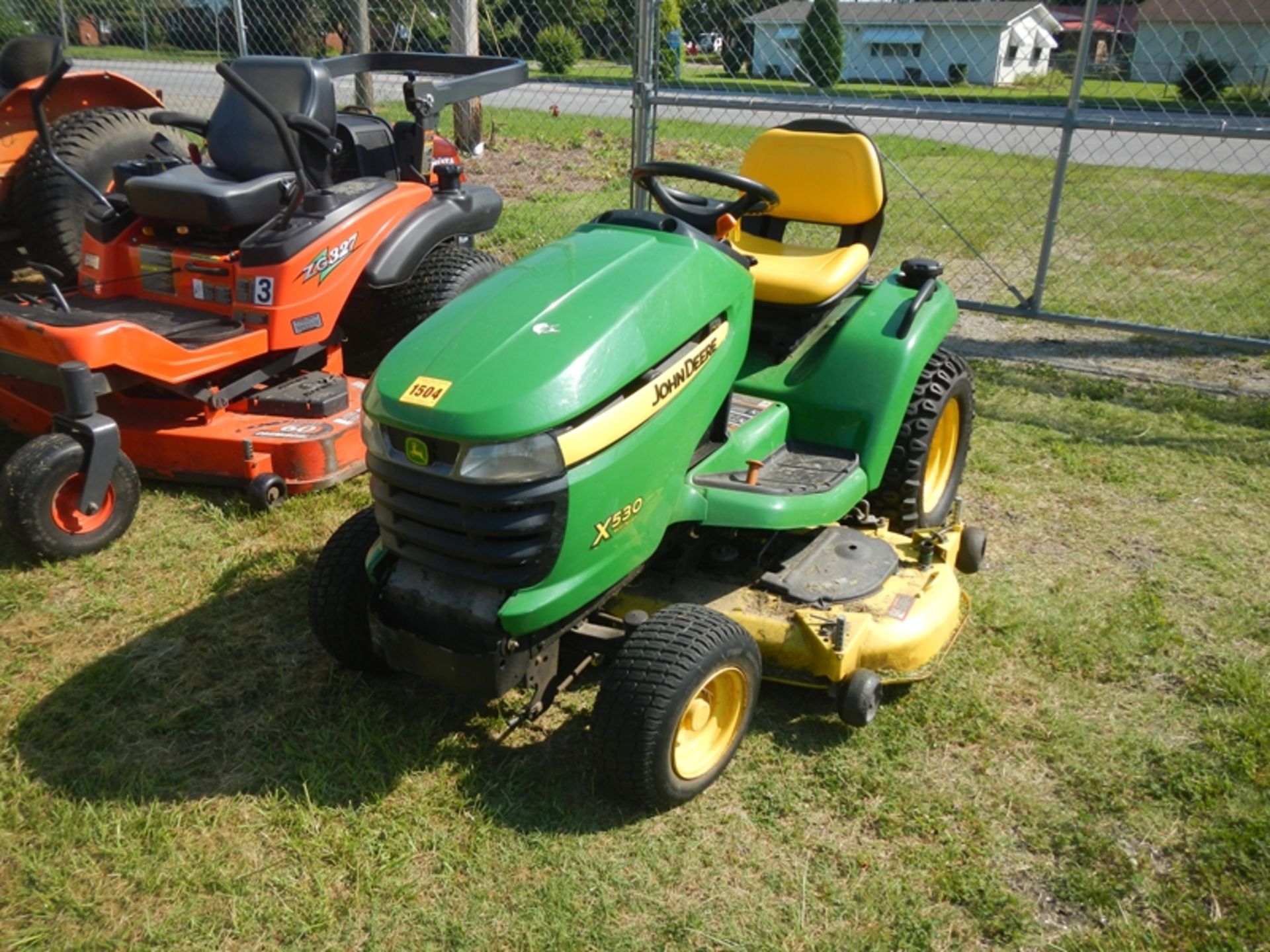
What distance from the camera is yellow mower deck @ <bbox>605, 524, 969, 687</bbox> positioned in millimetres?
2816

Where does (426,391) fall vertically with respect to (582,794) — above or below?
above

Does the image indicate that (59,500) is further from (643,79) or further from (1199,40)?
(1199,40)

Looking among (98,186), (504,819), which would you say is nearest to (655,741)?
(504,819)

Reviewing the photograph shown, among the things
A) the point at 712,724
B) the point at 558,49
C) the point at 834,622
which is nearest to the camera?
the point at 712,724

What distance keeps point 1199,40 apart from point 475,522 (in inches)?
220

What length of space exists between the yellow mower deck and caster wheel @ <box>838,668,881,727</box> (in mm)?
39

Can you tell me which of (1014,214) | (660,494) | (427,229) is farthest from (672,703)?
(1014,214)

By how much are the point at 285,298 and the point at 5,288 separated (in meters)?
3.17

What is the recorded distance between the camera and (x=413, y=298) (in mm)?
4676

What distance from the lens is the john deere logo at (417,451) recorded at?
2.40m

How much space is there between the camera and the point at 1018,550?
3893mm

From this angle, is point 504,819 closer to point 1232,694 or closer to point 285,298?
point 1232,694

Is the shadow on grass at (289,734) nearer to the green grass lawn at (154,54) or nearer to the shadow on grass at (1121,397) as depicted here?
the shadow on grass at (1121,397)

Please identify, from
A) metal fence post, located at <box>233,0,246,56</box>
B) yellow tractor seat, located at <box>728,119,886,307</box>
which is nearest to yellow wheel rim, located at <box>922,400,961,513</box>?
yellow tractor seat, located at <box>728,119,886,307</box>
